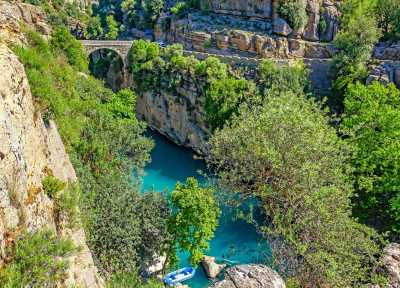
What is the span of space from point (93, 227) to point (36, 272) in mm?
7162

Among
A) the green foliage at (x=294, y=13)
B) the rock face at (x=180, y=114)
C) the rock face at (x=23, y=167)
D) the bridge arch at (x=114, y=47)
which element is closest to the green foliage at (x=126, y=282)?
the rock face at (x=23, y=167)

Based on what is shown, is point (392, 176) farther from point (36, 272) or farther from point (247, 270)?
point (36, 272)

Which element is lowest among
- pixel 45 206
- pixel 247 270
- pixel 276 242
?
pixel 276 242

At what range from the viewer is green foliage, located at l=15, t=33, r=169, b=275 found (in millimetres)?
15320

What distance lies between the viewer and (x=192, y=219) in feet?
59.8

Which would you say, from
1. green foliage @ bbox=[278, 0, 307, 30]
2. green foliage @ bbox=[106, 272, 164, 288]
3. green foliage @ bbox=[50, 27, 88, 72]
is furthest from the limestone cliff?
green foliage @ bbox=[278, 0, 307, 30]

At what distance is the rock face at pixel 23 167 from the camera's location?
380 inches

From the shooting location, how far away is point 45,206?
11.8 meters

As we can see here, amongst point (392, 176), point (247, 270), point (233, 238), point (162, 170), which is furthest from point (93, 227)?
point (162, 170)

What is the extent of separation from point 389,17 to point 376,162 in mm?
20047

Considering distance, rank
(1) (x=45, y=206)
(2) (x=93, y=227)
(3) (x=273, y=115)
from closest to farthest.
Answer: (1) (x=45, y=206) < (2) (x=93, y=227) < (3) (x=273, y=115)

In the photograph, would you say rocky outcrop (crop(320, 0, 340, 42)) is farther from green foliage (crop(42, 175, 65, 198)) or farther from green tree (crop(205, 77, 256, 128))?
green foliage (crop(42, 175, 65, 198))

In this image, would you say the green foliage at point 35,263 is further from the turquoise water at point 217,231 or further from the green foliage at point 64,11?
the green foliage at point 64,11

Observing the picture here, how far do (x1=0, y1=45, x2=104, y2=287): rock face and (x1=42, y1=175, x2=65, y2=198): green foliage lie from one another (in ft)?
0.64
